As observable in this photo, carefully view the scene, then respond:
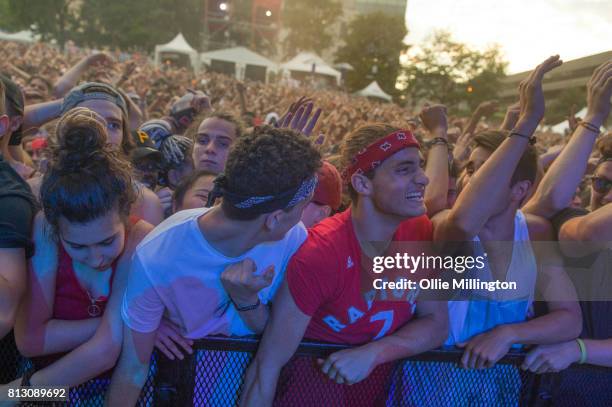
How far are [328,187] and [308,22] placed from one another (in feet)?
178

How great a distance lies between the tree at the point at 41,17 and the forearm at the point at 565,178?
44.3 m

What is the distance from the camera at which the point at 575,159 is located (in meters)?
2.32

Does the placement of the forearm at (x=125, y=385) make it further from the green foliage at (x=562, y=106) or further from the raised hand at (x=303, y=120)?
the green foliage at (x=562, y=106)

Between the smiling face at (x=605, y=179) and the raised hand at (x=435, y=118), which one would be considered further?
the raised hand at (x=435, y=118)

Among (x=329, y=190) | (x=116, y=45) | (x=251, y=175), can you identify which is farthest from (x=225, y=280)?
(x=116, y=45)

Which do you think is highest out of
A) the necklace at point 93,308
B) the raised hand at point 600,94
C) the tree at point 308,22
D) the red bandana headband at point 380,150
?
the tree at point 308,22

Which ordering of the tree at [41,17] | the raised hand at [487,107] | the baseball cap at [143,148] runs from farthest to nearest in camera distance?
the tree at [41,17], the raised hand at [487,107], the baseball cap at [143,148]

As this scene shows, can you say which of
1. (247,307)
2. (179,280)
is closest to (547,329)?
(247,307)

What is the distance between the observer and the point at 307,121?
2.67m

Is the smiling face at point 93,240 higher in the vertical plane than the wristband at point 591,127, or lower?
lower

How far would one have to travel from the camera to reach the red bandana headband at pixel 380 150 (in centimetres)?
205

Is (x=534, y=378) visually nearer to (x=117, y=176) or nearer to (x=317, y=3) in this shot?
(x=117, y=176)

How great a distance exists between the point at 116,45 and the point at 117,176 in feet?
151

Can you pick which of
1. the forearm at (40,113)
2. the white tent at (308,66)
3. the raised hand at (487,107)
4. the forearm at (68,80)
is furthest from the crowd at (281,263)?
the white tent at (308,66)
